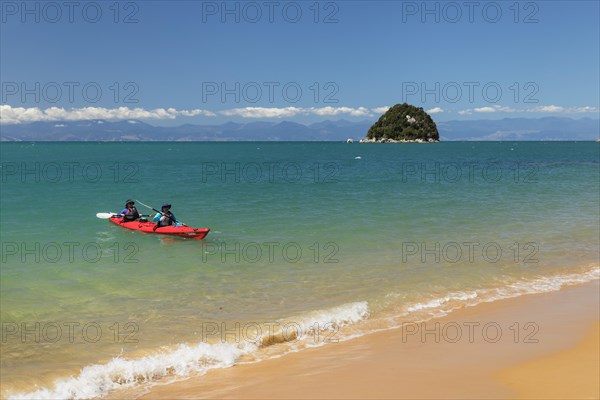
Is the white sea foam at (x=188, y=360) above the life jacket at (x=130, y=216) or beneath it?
beneath

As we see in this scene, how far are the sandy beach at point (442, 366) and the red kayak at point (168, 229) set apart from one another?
36.7ft

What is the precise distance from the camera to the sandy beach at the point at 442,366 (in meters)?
7.46

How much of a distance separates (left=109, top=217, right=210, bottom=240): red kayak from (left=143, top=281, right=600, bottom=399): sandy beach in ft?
36.7

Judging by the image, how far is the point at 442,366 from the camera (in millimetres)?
8328

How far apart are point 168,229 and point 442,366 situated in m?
14.6

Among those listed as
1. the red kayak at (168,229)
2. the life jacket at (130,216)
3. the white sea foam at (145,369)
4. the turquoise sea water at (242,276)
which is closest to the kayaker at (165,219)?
the red kayak at (168,229)

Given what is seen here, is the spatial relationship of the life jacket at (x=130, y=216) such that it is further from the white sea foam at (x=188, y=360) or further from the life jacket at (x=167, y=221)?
the white sea foam at (x=188, y=360)

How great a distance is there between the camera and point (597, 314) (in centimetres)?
1092

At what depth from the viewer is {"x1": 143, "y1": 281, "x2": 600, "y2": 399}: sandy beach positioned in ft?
24.5

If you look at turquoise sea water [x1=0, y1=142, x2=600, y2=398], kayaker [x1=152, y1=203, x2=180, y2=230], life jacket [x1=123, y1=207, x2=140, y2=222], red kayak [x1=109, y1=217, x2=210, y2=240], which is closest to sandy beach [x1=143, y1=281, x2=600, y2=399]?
turquoise sea water [x1=0, y1=142, x2=600, y2=398]

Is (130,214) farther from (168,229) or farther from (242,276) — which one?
(242,276)

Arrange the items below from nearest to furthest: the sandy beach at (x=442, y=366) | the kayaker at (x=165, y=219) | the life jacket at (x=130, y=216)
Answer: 1. the sandy beach at (x=442, y=366)
2. the kayaker at (x=165, y=219)
3. the life jacket at (x=130, y=216)

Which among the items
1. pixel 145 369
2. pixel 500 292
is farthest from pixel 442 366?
pixel 500 292

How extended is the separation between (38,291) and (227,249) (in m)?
6.66
